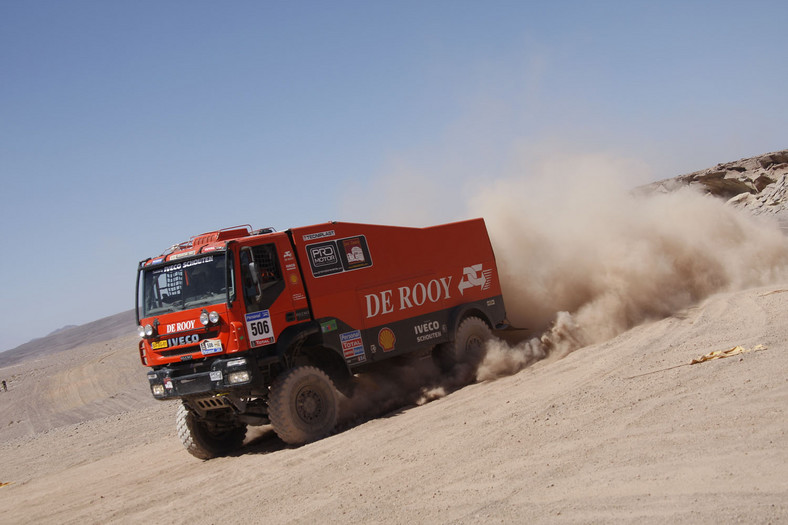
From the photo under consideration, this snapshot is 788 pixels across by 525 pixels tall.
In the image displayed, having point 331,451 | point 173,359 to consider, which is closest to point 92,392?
point 173,359

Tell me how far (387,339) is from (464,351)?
74.7 inches

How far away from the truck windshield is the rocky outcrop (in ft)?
81.1

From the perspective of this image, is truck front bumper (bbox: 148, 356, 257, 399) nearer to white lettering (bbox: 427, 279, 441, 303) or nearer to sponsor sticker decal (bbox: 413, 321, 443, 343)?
sponsor sticker decal (bbox: 413, 321, 443, 343)

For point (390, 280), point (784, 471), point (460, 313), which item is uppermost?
point (390, 280)

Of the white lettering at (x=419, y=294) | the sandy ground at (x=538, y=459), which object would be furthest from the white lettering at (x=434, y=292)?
the sandy ground at (x=538, y=459)

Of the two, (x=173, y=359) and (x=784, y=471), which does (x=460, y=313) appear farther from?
(x=784, y=471)

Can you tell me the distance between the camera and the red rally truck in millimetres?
9516

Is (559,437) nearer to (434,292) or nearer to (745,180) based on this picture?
(434,292)

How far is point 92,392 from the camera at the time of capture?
27.6m

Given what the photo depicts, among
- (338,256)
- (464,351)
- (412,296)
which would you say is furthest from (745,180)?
(338,256)

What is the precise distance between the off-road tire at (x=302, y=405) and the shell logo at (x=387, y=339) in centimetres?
123

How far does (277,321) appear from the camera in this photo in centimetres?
989

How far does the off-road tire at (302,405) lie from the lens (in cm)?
965

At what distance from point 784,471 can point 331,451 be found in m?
5.30
